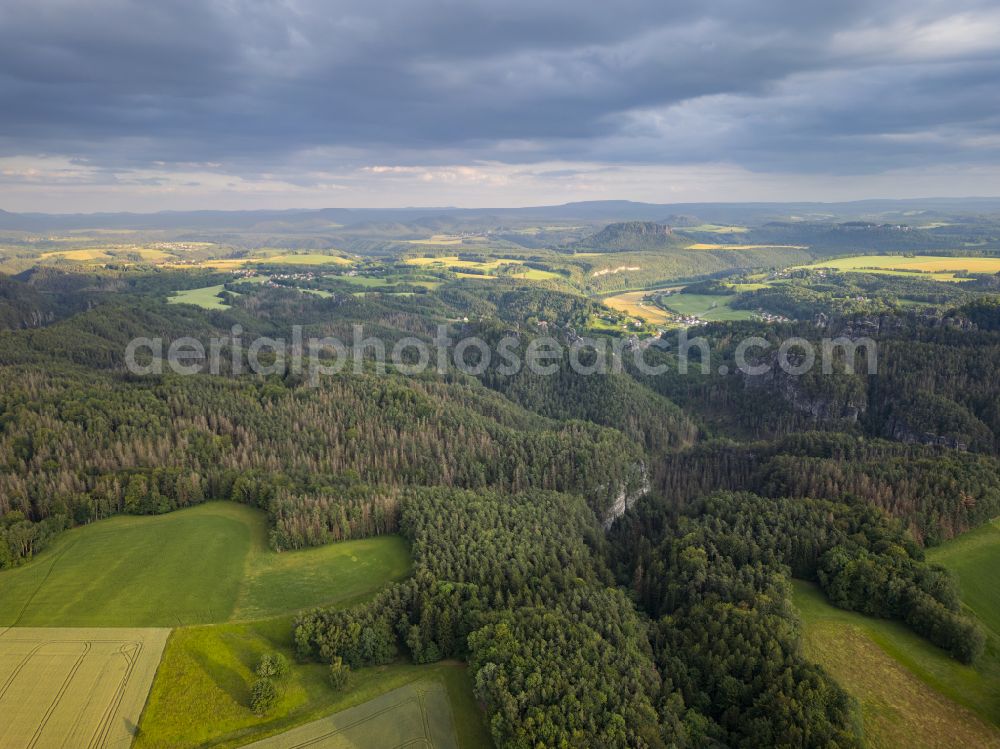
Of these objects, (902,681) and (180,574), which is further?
(180,574)

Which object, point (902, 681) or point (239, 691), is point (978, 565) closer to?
point (902, 681)

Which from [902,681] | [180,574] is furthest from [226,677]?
[902,681]

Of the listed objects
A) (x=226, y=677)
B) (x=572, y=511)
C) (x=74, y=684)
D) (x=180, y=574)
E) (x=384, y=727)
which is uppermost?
(x=74, y=684)

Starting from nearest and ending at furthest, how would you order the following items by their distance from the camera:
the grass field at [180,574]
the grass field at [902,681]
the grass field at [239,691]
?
the grass field at [902,681], the grass field at [239,691], the grass field at [180,574]

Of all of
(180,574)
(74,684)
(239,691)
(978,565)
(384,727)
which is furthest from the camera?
(978,565)

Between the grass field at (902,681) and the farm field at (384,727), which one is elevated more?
the grass field at (902,681)

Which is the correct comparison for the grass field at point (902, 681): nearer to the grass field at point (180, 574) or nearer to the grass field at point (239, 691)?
the grass field at point (239, 691)

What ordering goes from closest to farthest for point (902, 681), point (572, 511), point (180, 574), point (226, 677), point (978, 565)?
point (902, 681) < point (226, 677) < point (180, 574) < point (978, 565) < point (572, 511)

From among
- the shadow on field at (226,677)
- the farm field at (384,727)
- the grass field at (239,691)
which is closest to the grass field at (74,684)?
the grass field at (239,691)
